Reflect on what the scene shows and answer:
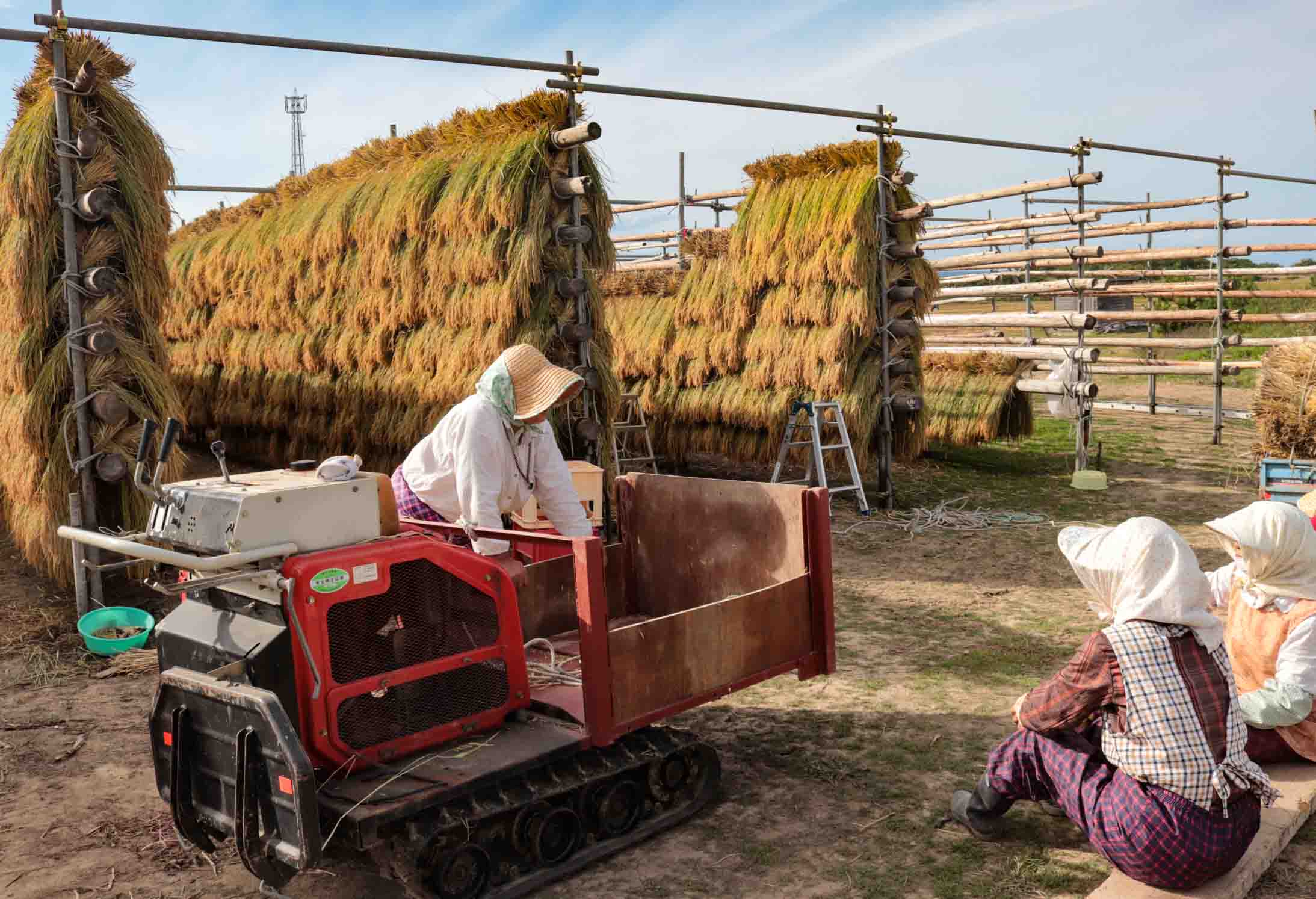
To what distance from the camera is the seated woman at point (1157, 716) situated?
10.4 feet

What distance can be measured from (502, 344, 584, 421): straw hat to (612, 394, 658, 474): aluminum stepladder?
639 cm

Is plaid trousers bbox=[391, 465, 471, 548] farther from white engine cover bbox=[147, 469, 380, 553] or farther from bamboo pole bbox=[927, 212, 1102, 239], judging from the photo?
bamboo pole bbox=[927, 212, 1102, 239]

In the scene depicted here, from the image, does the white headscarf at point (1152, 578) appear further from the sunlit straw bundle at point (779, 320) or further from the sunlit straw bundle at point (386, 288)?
the sunlit straw bundle at point (779, 320)

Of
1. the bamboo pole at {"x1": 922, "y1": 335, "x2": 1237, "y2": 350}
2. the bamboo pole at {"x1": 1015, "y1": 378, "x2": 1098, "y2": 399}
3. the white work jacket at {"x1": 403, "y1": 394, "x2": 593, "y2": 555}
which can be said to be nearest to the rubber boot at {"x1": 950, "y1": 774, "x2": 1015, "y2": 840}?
the white work jacket at {"x1": 403, "y1": 394, "x2": 593, "y2": 555}

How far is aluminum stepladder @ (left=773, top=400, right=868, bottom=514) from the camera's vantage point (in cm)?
978

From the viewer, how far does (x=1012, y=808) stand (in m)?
4.14

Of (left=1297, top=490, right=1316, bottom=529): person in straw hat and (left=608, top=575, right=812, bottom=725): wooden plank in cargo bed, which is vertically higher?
(left=1297, top=490, right=1316, bottom=529): person in straw hat

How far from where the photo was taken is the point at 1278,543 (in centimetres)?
372

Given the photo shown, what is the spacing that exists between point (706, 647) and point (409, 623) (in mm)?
1076

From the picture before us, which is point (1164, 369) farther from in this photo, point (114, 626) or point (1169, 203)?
point (114, 626)

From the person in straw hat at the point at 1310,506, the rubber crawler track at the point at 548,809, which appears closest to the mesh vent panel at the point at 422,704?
the rubber crawler track at the point at 548,809

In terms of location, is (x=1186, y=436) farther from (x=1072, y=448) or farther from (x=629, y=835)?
(x=629, y=835)

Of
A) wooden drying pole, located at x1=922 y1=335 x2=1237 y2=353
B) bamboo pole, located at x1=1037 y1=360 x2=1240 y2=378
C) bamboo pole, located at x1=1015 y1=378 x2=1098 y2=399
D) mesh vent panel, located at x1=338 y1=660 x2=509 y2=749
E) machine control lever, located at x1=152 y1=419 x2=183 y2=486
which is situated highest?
wooden drying pole, located at x1=922 y1=335 x2=1237 y2=353

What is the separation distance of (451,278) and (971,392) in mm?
6066
